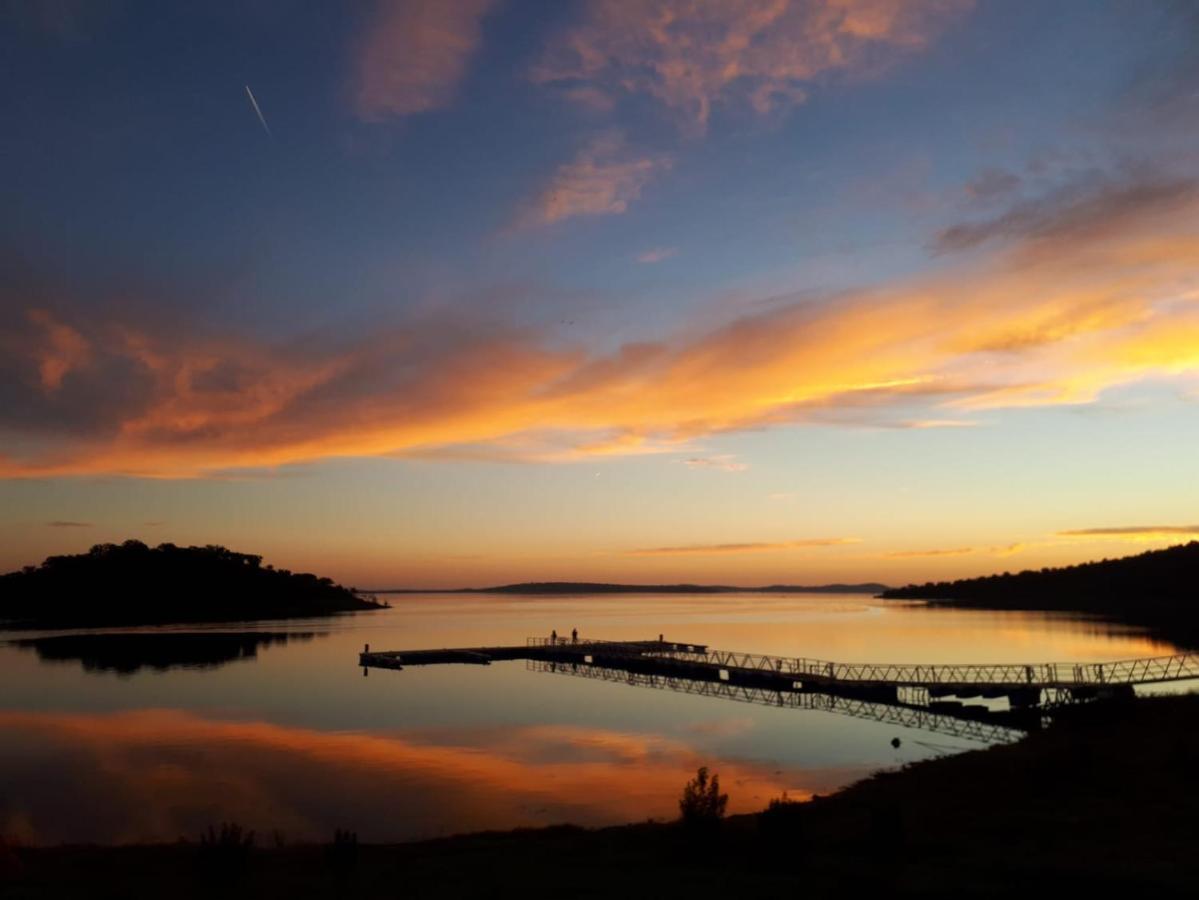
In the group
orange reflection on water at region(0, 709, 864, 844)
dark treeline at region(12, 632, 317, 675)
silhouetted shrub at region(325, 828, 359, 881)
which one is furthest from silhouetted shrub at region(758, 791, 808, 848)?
dark treeline at region(12, 632, 317, 675)

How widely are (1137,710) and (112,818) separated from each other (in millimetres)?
34488

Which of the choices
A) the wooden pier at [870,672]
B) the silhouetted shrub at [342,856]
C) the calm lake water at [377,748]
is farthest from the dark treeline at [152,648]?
the silhouetted shrub at [342,856]

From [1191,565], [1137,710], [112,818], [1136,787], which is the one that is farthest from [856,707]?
[1191,565]

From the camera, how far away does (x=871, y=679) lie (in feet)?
179

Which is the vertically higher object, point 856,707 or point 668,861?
point 668,861

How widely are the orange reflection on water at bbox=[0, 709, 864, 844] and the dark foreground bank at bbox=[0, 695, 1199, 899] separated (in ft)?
20.1

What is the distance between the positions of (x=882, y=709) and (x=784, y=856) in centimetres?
3707

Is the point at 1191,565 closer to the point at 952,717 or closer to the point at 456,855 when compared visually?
the point at 952,717

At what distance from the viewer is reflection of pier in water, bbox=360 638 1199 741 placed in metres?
43.4

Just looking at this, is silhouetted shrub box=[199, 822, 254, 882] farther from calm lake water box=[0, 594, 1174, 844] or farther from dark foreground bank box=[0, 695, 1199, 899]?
calm lake water box=[0, 594, 1174, 844]

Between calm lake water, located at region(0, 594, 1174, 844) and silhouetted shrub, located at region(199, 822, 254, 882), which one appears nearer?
silhouetted shrub, located at region(199, 822, 254, 882)

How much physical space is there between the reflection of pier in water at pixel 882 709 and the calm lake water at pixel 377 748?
161 centimetres

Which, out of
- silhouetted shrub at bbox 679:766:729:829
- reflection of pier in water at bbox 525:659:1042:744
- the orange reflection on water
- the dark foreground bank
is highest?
silhouetted shrub at bbox 679:766:729:829

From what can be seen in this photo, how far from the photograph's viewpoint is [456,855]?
17938 mm
